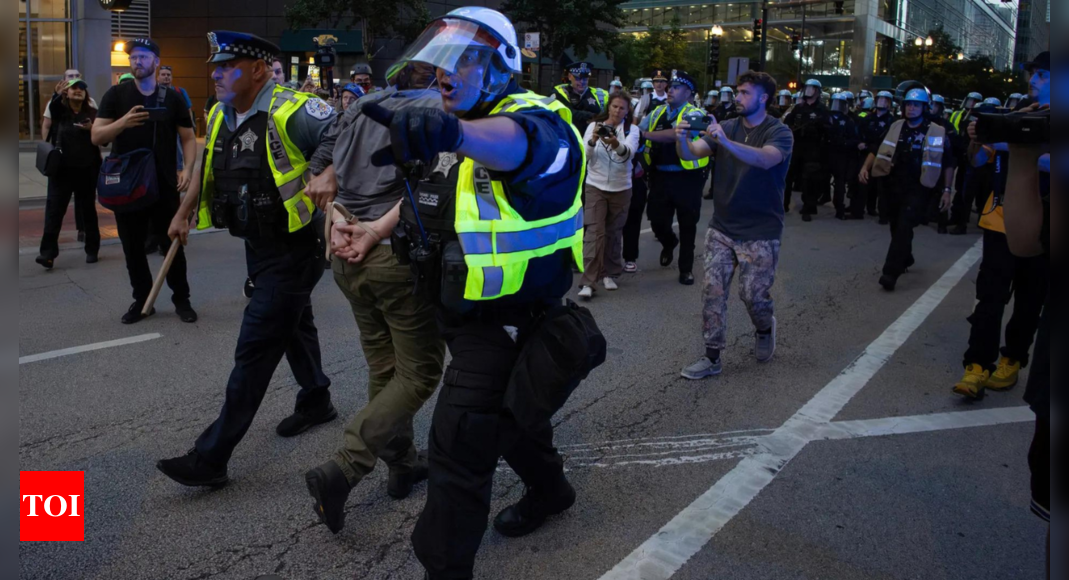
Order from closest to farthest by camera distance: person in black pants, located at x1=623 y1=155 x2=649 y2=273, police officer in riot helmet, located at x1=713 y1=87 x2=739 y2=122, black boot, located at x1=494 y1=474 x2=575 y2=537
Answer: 1. black boot, located at x1=494 y1=474 x2=575 y2=537
2. person in black pants, located at x1=623 y1=155 x2=649 y2=273
3. police officer in riot helmet, located at x1=713 y1=87 x2=739 y2=122

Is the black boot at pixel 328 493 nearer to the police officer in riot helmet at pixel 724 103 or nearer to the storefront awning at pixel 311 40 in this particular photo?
the police officer in riot helmet at pixel 724 103

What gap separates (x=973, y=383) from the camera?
5547 mm

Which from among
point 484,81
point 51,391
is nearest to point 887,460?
point 484,81

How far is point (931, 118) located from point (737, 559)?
27.4 feet

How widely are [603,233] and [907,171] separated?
309 cm

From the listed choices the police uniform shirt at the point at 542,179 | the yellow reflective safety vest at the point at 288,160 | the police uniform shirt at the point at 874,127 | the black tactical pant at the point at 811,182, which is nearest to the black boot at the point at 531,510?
the police uniform shirt at the point at 542,179

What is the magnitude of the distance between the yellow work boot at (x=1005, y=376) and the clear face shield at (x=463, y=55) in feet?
14.1

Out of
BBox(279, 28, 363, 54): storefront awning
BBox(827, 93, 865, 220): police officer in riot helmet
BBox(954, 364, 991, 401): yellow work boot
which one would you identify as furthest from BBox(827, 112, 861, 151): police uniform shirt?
BBox(279, 28, 363, 54): storefront awning

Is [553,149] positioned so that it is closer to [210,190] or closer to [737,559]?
[737,559]

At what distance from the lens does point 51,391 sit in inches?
209

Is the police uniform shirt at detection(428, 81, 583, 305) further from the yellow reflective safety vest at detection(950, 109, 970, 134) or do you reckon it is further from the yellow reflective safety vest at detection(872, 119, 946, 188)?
the yellow reflective safety vest at detection(950, 109, 970, 134)

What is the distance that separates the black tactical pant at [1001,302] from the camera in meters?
5.68

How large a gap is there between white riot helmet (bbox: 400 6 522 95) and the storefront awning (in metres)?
33.9

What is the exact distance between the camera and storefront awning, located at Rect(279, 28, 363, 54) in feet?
115
